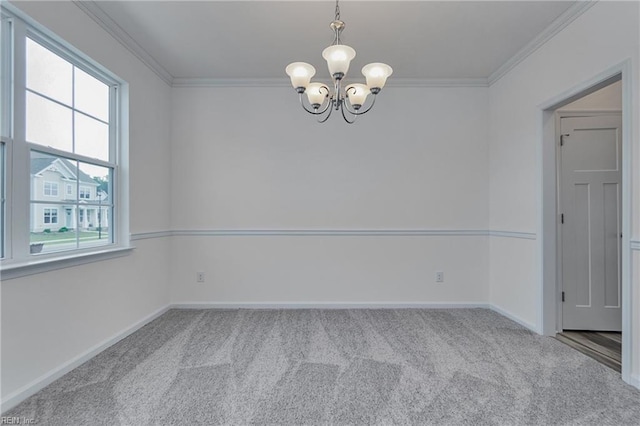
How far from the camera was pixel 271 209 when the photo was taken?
3.40m

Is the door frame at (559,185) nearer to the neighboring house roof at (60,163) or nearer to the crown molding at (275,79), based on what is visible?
the crown molding at (275,79)

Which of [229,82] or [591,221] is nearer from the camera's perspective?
[591,221]

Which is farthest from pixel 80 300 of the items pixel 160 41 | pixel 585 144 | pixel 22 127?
pixel 585 144

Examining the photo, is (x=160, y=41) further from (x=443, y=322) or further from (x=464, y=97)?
(x=443, y=322)

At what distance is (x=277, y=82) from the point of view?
336 cm

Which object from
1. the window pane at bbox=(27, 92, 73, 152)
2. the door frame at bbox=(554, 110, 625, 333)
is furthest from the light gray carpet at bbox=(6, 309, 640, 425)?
the window pane at bbox=(27, 92, 73, 152)

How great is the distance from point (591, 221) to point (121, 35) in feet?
15.3

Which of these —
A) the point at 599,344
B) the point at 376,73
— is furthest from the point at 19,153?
the point at 599,344

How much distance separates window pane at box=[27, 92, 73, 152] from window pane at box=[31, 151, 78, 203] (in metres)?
0.10

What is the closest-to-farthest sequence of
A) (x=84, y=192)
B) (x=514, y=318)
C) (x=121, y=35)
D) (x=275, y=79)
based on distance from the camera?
(x=84, y=192), (x=121, y=35), (x=514, y=318), (x=275, y=79)

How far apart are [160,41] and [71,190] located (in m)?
1.59

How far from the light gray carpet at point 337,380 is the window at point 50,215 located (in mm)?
1089

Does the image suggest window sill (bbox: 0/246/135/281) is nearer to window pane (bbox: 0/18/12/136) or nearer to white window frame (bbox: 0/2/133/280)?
white window frame (bbox: 0/2/133/280)

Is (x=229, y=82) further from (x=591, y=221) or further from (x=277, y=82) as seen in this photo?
(x=591, y=221)
